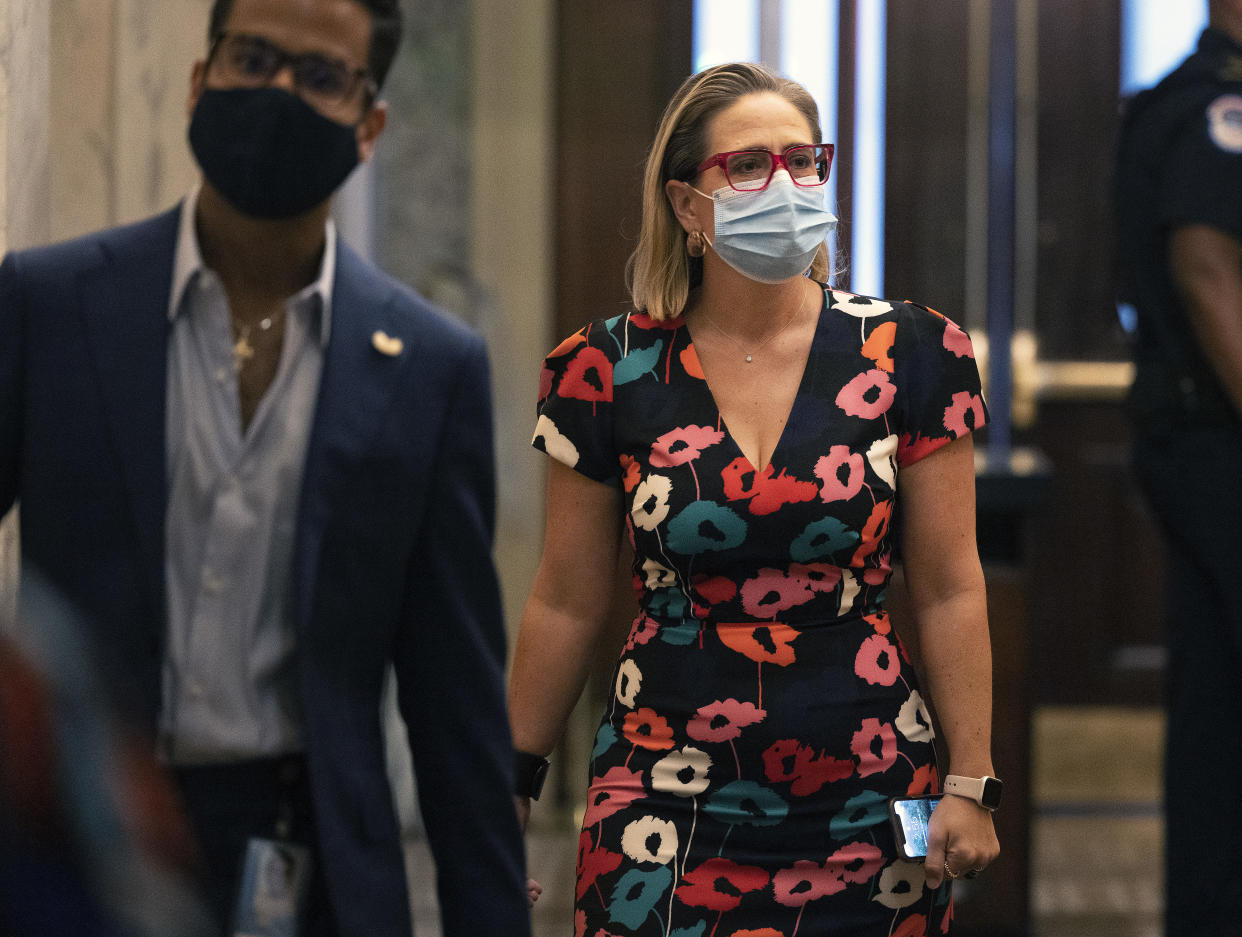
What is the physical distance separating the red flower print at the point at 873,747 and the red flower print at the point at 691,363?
482mm

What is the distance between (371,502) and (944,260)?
4.26 meters

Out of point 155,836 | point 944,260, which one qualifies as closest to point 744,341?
point 155,836

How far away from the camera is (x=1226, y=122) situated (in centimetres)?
313

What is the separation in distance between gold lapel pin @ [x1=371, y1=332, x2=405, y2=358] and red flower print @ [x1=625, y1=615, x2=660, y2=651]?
0.71 meters

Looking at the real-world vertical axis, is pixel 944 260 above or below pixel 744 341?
below

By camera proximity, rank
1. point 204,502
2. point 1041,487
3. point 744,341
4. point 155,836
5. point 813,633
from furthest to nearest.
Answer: point 1041,487
point 744,341
point 813,633
point 204,502
point 155,836

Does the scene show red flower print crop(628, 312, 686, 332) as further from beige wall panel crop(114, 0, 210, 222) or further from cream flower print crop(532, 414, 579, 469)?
beige wall panel crop(114, 0, 210, 222)

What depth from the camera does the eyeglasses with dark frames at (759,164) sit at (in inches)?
86.2

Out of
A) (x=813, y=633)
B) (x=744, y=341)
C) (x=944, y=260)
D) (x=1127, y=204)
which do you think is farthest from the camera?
(x=944, y=260)

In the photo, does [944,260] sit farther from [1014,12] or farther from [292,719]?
[292,719]

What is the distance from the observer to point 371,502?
147 cm

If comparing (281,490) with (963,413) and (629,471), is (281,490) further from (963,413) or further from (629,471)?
(963,413)

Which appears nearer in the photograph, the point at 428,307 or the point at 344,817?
the point at 344,817

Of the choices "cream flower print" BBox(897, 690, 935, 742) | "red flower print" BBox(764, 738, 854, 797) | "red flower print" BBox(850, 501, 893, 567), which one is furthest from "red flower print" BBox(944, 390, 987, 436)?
"red flower print" BBox(764, 738, 854, 797)
